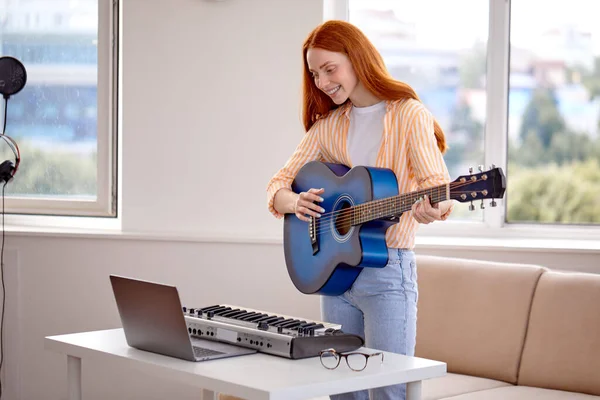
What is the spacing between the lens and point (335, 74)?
227 cm

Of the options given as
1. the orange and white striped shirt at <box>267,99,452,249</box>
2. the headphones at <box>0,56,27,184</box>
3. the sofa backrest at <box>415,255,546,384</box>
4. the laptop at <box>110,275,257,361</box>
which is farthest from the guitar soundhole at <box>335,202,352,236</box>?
the headphones at <box>0,56,27,184</box>

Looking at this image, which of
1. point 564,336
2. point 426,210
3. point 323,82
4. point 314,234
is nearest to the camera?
point 426,210

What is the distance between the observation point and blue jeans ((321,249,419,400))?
2.12m

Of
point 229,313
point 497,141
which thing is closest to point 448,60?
point 497,141

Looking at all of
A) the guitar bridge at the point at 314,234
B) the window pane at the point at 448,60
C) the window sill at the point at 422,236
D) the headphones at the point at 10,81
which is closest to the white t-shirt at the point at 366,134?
the guitar bridge at the point at 314,234

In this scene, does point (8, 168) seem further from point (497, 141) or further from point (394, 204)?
point (394, 204)

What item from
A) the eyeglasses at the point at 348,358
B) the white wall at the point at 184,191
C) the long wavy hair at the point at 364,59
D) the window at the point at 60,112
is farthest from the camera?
the window at the point at 60,112

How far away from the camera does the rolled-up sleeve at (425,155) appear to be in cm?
212

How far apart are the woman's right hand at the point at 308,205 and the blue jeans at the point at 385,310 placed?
0.26 meters

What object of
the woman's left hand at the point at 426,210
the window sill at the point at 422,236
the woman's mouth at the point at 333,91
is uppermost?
the woman's mouth at the point at 333,91

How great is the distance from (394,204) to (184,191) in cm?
185

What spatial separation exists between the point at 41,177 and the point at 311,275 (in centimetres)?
223

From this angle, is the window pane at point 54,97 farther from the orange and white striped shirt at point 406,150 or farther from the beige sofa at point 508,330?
the orange and white striped shirt at point 406,150

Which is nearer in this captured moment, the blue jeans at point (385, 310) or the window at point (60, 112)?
the blue jeans at point (385, 310)
